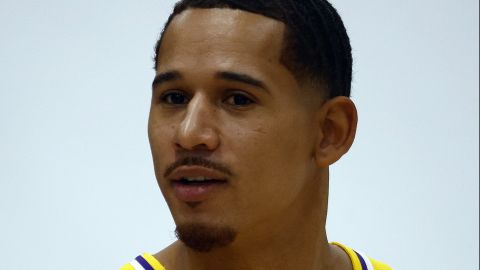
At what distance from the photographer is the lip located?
1477 millimetres

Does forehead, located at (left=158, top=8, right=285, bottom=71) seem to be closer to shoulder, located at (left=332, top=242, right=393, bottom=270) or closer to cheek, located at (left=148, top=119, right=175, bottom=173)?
cheek, located at (left=148, top=119, right=175, bottom=173)

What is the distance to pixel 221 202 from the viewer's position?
1479 millimetres

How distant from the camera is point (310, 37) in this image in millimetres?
1598

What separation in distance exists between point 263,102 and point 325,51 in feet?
0.69

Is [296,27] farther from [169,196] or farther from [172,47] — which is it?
[169,196]

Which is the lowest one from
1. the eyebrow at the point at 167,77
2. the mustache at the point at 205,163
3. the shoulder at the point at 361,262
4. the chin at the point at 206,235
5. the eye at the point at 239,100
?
the shoulder at the point at 361,262

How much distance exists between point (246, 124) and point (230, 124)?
0.03m

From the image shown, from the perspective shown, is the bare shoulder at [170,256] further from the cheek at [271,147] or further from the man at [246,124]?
the cheek at [271,147]

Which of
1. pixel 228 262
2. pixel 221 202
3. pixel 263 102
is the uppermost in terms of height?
pixel 263 102

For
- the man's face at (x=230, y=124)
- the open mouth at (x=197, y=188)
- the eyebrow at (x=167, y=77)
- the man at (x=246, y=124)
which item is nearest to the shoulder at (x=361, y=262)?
the man at (x=246, y=124)

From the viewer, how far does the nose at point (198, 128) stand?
146 centimetres

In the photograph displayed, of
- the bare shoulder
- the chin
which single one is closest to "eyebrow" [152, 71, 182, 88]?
the chin

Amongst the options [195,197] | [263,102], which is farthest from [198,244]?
[263,102]

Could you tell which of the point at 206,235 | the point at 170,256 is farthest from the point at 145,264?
the point at 206,235
